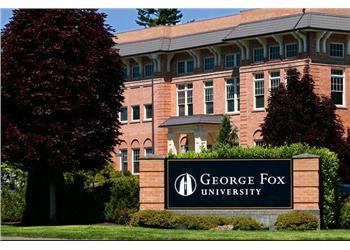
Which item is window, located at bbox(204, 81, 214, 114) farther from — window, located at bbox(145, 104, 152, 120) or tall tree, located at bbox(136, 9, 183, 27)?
tall tree, located at bbox(136, 9, 183, 27)

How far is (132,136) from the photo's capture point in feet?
240

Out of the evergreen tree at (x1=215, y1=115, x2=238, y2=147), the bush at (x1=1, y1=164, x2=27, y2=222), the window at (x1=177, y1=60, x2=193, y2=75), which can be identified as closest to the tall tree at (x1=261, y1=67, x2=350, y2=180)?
the bush at (x1=1, y1=164, x2=27, y2=222)

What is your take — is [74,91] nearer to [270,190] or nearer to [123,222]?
[123,222]

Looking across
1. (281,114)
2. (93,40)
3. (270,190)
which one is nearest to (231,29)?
(281,114)

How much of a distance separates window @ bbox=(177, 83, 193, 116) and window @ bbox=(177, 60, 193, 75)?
3.02 feet

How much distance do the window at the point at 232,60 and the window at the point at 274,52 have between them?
3399 millimetres

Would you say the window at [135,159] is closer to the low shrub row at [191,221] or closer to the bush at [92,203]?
the bush at [92,203]

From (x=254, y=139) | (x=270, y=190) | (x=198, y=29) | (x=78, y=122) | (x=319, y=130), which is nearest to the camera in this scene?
(x=270, y=190)

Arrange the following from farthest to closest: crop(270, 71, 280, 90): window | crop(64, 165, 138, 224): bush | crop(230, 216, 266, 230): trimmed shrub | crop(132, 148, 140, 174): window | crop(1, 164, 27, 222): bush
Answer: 1. crop(132, 148, 140, 174): window
2. crop(270, 71, 280, 90): window
3. crop(1, 164, 27, 222): bush
4. crop(64, 165, 138, 224): bush
5. crop(230, 216, 266, 230): trimmed shrub

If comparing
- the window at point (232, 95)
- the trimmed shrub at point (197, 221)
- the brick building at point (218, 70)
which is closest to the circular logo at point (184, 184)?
the trimmed shrub at point (197, 221)

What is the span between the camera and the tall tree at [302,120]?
43281mm

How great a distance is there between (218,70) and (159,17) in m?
36.4

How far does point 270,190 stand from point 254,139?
3158cm

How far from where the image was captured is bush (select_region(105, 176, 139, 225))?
3453cm
